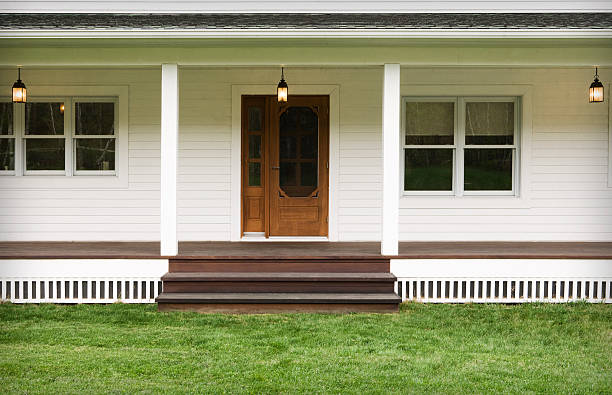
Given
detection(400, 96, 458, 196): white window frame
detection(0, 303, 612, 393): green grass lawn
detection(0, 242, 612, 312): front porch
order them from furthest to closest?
detection(400, 96, 458, 196): white window frame
detection(0, 242, 612, 312): front porch
detection(0, 303, 612, 393): green grass lawn

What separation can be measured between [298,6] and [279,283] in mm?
4185

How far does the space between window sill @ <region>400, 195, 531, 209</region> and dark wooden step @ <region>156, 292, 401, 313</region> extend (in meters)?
2.32

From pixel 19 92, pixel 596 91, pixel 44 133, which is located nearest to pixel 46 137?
pixel 44 133

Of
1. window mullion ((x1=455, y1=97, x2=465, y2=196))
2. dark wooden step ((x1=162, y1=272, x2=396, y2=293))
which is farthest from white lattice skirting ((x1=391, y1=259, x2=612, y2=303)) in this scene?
window mullion ((x1=455, y1=97, x2=465, y2=196))

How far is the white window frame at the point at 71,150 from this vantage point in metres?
9.00

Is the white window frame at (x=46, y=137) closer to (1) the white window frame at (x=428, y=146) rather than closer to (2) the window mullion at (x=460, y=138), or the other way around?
(1) the white window frame at (x=428, y=146)

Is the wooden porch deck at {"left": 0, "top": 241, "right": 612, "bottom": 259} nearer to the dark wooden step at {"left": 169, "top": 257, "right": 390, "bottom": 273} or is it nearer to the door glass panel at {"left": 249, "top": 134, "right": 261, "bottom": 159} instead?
the dark wooden step at {"left": 169, "top": 257, "right": 390, "bottom": 273}

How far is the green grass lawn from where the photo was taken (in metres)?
4.79

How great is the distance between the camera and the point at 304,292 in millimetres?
7270

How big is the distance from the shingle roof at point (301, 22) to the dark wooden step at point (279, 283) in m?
2.77

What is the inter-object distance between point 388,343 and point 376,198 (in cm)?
353

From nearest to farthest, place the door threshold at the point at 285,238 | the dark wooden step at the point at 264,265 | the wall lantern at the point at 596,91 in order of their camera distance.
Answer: the dark wooden step at the point at 264,265
the wall lantern at the point at 596,91
the door threshold at the point at 285,238

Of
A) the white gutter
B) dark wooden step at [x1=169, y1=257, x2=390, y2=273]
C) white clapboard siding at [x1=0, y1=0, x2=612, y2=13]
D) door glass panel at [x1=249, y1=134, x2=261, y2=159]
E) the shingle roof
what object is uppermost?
white clapboard siding at [x1=0, y1=0, x2=612, y2=13]

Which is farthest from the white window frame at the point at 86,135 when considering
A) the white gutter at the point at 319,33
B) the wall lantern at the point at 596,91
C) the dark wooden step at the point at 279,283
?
the wall lantern at the point at 596,91
